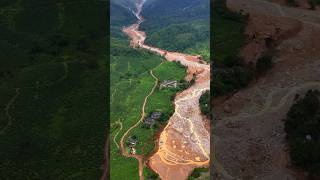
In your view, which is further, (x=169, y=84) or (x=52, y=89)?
(x=169, y=84)

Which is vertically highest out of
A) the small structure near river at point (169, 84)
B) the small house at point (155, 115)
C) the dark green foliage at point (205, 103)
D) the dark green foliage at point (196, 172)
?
the small structure near river at point (169, 84)

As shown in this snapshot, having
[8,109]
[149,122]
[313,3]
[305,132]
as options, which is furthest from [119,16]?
[305,132]

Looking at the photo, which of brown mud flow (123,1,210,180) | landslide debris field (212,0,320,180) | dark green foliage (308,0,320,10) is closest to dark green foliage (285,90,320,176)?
landslide debris field (212,0,320,180)

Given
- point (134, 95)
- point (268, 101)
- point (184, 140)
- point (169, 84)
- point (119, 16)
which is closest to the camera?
point (184, 140)

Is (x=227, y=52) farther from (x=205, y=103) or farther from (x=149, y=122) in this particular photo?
(x=149, y=122)

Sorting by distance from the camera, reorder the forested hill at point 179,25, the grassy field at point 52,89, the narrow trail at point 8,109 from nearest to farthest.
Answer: the grassy field at point 52,89 → the narrow trail at point 8,109 → the forested hill at point 179,25

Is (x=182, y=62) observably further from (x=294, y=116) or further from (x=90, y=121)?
(x=294, y=116)

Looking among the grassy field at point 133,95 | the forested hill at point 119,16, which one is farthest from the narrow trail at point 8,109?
the forested hill at point 119,16

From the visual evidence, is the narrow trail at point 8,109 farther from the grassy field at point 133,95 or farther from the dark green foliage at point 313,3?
the dark green foliage at point 313,3

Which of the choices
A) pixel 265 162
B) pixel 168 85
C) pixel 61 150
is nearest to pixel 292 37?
pixel 168 85
